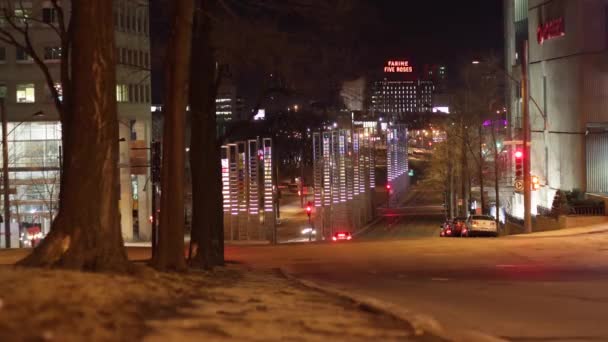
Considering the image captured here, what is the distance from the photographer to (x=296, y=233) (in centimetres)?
8088

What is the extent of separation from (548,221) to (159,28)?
3006 cm

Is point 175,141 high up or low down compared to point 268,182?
up

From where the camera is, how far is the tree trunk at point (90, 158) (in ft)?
38.4

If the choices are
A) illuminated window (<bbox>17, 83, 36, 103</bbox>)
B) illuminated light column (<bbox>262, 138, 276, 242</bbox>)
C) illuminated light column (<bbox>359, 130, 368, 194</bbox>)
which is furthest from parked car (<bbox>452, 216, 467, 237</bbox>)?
illuminated window (<bbox>17, 83, 36, 103</bbox>)

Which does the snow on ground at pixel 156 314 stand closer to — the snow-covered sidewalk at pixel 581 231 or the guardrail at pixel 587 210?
the snow-covered sidewalk at pixel 581 231

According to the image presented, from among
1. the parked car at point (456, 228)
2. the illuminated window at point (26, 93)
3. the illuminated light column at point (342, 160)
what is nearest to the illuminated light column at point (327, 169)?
the illuminated light column at point (342, 160)

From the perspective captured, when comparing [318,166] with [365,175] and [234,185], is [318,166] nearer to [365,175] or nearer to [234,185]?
[234,185]

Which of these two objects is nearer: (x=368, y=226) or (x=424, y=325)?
(x=424, y=325)

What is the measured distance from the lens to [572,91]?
49094 mm

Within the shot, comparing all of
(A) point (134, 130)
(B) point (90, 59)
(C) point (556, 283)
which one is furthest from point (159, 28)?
(A) point (134, 130)

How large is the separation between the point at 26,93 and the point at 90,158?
56.6 meters

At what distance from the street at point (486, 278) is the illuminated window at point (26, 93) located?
124 feet

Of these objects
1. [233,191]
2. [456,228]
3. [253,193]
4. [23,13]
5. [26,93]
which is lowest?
[456,228]

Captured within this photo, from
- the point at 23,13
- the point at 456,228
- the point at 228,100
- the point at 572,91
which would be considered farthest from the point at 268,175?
the point at 23,13
